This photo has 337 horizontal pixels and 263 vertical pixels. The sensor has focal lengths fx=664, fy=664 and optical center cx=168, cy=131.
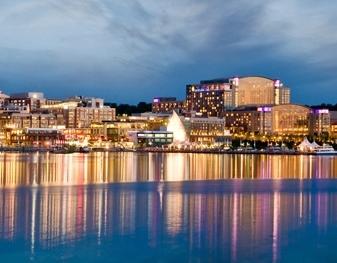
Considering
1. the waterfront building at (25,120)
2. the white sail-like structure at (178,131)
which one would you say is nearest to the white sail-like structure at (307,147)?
the white sail-like structure at (178,131)

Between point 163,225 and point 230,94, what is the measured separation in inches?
3902

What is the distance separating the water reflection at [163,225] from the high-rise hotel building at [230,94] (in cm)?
8981

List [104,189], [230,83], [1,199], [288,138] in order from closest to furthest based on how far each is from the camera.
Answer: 1. [1,199]
2. [104,189]
3. [288,138]
4. [230,83]

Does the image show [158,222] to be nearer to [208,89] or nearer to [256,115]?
[256,115]

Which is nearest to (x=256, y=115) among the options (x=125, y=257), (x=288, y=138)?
(x=288, y=138)

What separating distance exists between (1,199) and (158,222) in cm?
561

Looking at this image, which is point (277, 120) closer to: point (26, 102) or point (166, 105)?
point (166, 105)

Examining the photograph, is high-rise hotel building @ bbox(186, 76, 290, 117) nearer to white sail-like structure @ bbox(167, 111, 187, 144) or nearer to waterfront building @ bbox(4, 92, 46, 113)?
white sail-like structure @ bbox(167, 111, 187, 144)

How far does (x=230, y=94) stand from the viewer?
373 feet

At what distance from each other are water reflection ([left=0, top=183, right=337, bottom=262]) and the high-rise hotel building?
89.8m

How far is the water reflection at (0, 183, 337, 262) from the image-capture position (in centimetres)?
1264

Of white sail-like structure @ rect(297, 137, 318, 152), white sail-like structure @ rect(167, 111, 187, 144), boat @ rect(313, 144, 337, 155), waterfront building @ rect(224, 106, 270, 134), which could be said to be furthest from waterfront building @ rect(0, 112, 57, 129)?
boat @ rect(313, 144, 337, 155)

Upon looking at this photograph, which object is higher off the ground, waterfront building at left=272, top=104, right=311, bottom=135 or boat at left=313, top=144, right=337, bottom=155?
waterfront building at left=272, top=104, right=311, bottom=135

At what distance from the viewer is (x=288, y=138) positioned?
3959 inches
